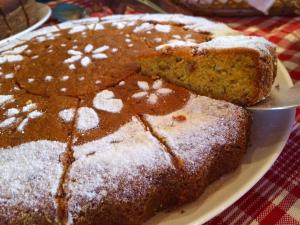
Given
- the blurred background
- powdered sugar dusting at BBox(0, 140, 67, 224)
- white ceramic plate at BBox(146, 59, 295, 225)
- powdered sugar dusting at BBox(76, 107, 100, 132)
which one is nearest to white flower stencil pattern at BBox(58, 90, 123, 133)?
powdered sugar dusting at BBox(76, 107, 100, 132)

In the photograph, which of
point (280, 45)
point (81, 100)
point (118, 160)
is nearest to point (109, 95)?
point (81, 100)

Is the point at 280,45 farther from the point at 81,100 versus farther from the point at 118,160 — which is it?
the point at 118,160

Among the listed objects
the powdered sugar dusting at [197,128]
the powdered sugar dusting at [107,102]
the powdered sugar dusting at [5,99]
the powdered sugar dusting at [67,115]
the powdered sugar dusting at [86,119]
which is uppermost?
the powdered sugar dusting at [197,128]

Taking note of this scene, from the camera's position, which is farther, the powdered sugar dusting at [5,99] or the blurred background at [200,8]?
the blurred background at [200,8]

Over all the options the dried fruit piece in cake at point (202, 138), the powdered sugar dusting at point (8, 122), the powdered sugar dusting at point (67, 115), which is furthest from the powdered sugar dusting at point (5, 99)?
the dried fruit piece in cake at point (202, 138)

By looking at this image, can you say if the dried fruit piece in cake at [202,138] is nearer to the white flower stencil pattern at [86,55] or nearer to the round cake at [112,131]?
the round cake at [112,131]

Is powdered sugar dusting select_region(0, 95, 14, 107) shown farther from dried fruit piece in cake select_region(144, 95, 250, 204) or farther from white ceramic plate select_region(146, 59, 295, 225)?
white ceramic plate select_region(146, 59, 295, 225)

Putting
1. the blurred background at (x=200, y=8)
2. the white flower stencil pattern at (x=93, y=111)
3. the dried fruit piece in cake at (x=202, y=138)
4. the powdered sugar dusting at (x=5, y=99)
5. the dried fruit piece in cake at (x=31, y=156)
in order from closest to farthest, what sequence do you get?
1. the dried fruit piece in cake at (x=31, y=156)
2. the dried fruit piece in cake at (x=202, y=138)
3. the white flower stencil pattern at (x=93, y=111)
4. the powdered sugar dusting at (x=5, y=99)
5. the blurred background at (x=200, y=8)
